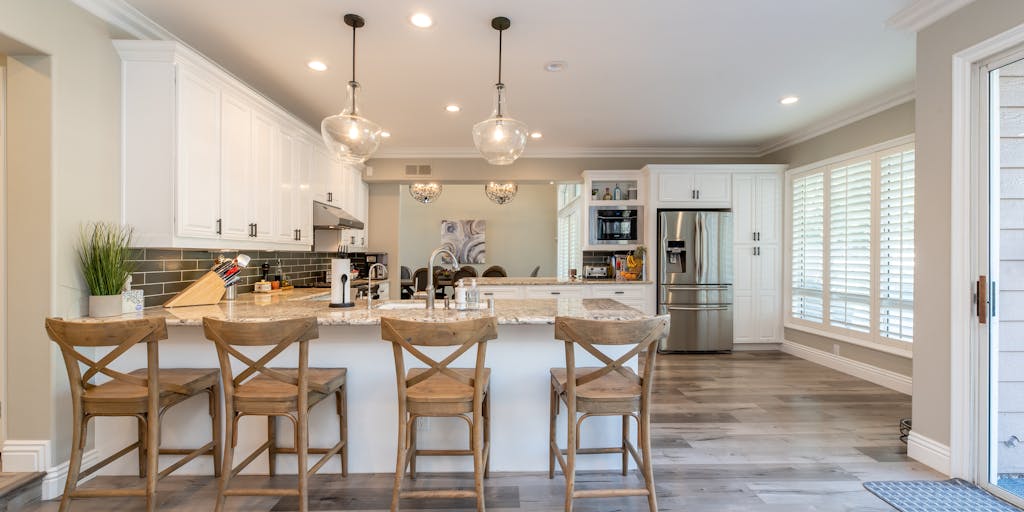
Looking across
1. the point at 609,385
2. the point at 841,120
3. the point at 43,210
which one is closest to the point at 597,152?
the point at 841,120

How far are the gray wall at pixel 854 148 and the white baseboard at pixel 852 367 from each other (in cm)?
4

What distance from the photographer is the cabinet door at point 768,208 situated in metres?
5.50

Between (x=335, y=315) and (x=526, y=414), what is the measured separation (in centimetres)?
115

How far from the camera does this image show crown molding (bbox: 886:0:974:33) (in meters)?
2.39

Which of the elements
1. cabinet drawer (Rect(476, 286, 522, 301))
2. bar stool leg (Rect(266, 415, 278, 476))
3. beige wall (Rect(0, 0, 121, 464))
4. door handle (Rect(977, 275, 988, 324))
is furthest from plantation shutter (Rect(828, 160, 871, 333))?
beige wall (Rect(0, 0, 121, 464))

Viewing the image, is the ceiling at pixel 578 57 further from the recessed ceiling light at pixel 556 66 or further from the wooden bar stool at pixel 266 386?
the wooden bar stool at pixel 266 386

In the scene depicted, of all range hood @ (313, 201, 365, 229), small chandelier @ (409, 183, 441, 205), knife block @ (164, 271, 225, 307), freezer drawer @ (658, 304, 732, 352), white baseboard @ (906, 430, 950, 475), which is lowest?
white baseboard @ (906, 430, 950, 475)

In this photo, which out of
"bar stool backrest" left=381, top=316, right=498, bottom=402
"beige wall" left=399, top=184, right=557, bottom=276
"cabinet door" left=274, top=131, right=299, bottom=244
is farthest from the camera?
"beige wall" left=399, top=184, right=557, bottom=276

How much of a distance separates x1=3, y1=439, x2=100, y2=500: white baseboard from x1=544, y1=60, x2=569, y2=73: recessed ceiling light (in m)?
3.57

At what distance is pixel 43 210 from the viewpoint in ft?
7.13

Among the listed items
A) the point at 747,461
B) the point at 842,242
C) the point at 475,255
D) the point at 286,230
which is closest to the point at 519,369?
the point at 747,461

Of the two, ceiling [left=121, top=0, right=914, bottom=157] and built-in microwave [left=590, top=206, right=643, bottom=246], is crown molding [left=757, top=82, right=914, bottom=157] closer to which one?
ceiling [left=121, top=0, right=914, bottom=157]

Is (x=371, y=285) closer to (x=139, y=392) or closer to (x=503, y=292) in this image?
(x=503, y=292)

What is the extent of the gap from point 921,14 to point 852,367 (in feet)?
10.7
